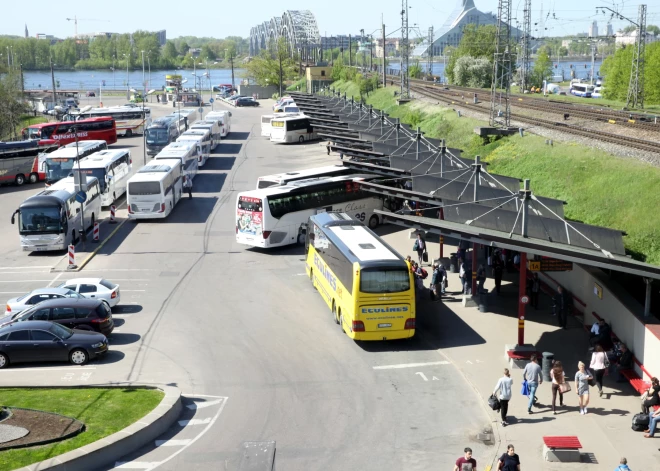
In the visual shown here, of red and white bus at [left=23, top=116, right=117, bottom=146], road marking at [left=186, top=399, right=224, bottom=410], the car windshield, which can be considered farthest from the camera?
red and white bus at [left=23, top=116, right=117, bottom=146]

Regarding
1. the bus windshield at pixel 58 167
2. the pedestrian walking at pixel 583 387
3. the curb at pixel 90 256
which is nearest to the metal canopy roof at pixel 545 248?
the pedestrian walking at pixel 583 387

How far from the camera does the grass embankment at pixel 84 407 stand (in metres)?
15.9

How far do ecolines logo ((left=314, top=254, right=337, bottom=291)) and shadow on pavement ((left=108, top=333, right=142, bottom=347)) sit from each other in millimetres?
6170

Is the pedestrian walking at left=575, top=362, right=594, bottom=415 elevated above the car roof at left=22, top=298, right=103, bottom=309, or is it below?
below

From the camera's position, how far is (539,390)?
2012cm

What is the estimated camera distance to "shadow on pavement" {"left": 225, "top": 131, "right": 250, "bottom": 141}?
79.6 metres

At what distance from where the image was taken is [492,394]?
1861 cm

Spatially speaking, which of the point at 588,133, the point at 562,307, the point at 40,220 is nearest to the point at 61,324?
the point at 40,220

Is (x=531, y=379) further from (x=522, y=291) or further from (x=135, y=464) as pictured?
(x=135, y=464)

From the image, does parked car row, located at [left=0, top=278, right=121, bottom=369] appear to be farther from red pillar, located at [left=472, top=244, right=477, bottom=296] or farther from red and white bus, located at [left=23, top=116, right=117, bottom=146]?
red and white bus, located at [left=23, top=116, right=117, bottom=146]

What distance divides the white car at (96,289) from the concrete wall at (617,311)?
1509cm

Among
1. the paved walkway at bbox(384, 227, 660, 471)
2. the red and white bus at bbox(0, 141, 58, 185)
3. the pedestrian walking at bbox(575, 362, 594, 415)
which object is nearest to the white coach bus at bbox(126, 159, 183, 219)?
the red and white bus at bbox(0, 141, 58, 185)

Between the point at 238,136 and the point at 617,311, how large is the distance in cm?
6317

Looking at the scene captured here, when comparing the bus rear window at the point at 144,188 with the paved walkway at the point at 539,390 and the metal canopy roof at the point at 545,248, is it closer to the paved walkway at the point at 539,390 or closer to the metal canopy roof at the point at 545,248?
the paved walkway at the point at 539,390
